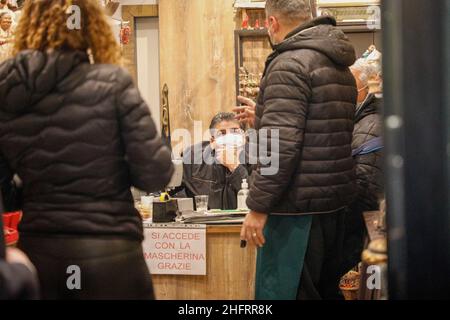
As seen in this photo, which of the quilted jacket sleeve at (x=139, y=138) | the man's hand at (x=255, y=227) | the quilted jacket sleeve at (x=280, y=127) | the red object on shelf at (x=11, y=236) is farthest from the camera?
the man's hand at (x=255, y=227)

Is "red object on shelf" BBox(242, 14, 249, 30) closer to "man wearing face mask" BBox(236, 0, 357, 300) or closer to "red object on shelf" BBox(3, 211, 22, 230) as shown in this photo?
"man wearing face mask" BBox(236, 0, 357, 300)

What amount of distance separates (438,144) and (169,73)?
11.8 feet

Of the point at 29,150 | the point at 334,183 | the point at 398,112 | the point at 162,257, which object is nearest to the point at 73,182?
the point at 29,150

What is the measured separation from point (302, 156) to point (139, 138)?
2.68 ft

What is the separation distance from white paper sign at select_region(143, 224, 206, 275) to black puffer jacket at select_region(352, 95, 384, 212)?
0.79 meters

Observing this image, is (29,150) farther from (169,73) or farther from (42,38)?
(169,73)

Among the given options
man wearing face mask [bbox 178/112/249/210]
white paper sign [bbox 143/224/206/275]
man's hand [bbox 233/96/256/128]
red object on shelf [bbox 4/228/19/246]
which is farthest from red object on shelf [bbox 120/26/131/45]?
man wearing face mask [bbox 178/112/249/210]

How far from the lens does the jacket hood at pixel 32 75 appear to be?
1.60 m

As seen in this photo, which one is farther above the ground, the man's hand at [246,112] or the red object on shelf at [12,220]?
the man's hand at [246,112]

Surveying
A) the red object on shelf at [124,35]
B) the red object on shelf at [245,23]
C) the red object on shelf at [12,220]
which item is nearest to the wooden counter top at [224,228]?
the red object on shelf at [124,35]

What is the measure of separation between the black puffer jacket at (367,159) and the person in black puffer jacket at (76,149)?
866 mm

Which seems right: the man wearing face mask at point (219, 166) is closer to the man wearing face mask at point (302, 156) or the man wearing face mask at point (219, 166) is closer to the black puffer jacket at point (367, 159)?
the black puffer jacket at point (367, 159)

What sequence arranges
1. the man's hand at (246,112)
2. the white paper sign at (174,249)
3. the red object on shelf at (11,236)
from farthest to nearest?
the white paper sign at (174,249), the man's hand at (246,112), the red object on shelf at (11,236)

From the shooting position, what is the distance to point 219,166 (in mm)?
3713
